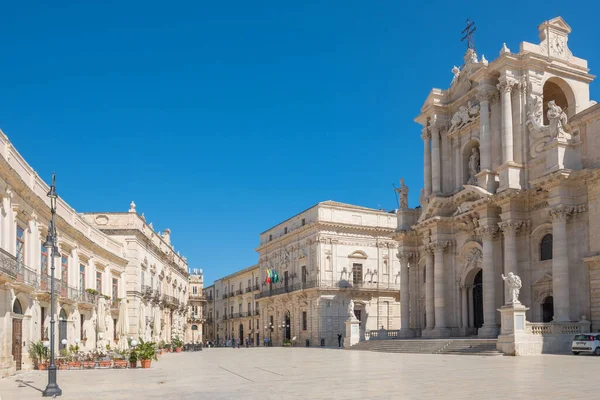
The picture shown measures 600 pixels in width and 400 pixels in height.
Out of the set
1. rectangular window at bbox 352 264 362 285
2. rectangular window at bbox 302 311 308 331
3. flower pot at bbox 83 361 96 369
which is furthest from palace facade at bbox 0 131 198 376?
rectangular window at bbox 352 264 362 285

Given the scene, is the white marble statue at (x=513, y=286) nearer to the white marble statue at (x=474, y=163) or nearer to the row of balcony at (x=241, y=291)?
the white marble statue at (x=474, y=163)

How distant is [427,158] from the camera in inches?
1565

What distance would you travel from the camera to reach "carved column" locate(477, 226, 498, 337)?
1233 inches

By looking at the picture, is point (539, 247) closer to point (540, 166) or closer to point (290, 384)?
point (540, 166)

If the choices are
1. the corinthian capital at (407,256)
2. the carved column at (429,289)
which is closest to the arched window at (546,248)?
the carved column at (429,289)

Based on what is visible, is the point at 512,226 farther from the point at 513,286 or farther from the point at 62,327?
the point at 62,327

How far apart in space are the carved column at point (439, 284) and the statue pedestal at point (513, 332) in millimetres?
9601

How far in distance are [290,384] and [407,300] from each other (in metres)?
26.7

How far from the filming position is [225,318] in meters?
81.4

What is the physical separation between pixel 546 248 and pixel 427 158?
36.2 ft

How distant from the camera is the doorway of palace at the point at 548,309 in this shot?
30109 millimetres

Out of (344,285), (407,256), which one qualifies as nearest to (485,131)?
(407,256)

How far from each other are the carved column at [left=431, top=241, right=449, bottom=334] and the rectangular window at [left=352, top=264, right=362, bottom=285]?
17626 millimetres

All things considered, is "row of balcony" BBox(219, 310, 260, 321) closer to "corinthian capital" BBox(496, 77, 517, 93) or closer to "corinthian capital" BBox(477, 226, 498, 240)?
"corinthian capital" BBox(477, 226, 498, 240)
